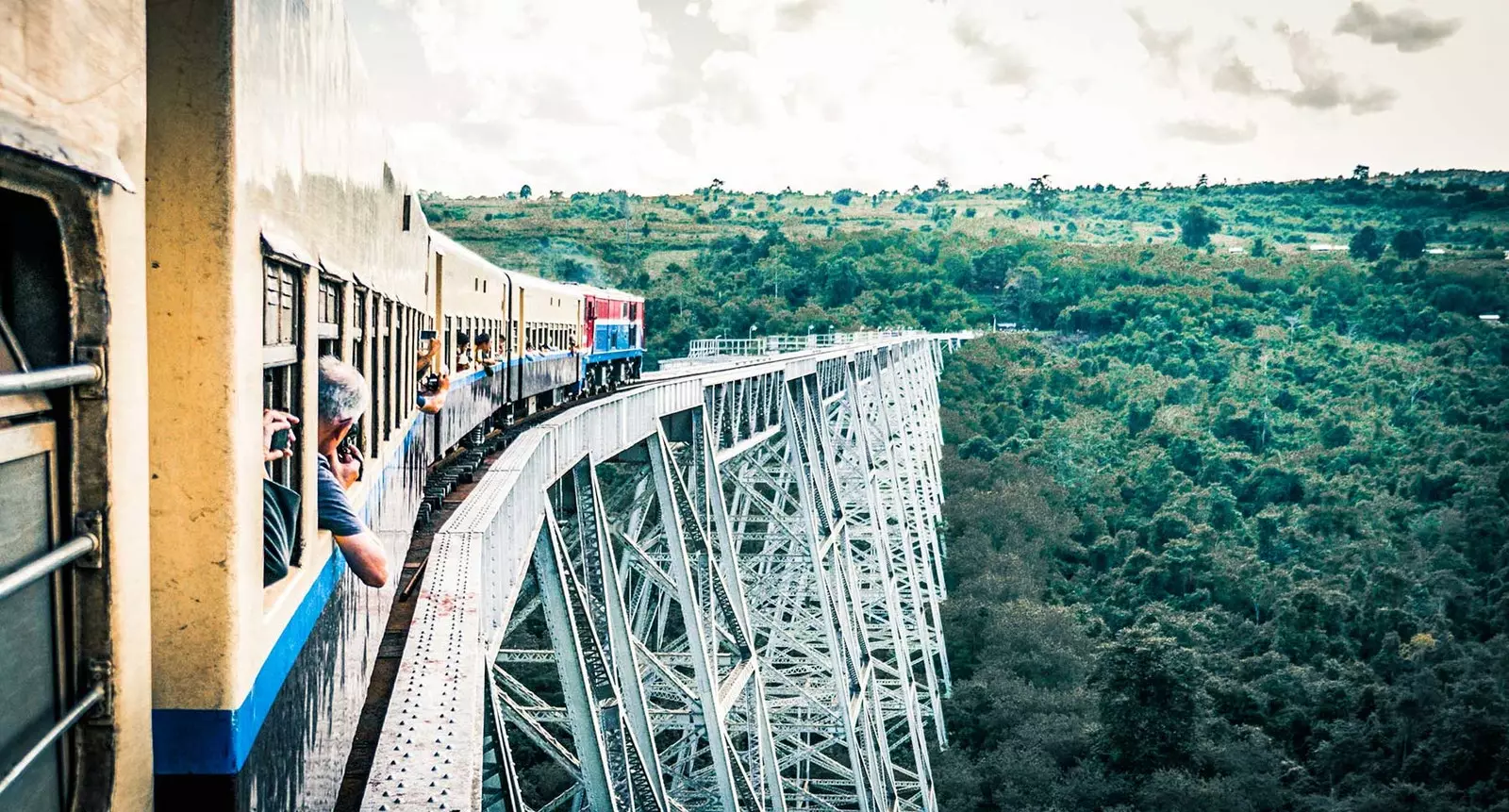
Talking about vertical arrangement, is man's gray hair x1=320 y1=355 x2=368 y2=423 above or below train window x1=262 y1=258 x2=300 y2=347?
below

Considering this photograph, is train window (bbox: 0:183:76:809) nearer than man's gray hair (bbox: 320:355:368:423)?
Yes

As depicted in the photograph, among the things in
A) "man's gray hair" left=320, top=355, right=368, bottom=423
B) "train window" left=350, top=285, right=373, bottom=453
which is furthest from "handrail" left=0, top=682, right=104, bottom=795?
"train window" left=350, top=285, right=373, bottom=453

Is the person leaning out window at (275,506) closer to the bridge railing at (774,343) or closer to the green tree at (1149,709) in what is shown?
the green tree at (1149,709)

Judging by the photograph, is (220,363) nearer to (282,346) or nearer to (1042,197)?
(282,346)

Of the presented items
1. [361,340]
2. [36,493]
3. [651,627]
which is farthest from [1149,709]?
[36,493]

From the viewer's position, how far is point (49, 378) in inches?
56.2

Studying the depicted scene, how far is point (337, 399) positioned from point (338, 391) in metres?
0.02

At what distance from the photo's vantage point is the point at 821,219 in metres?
132

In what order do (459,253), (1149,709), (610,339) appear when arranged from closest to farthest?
A: (459,253), (610,339), (1149,709)

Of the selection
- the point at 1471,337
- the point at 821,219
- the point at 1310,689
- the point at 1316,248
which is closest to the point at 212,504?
the point at 1310,689

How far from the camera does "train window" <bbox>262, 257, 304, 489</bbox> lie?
2.38 m

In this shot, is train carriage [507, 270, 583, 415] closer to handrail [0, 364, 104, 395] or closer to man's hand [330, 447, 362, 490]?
man's hand [330, 447, 362, 490]

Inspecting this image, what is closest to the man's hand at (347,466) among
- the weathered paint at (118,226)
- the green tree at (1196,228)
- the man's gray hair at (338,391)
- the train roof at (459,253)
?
the man's gray hair at (338,391)

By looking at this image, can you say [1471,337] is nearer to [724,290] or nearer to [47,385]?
[724,290]
